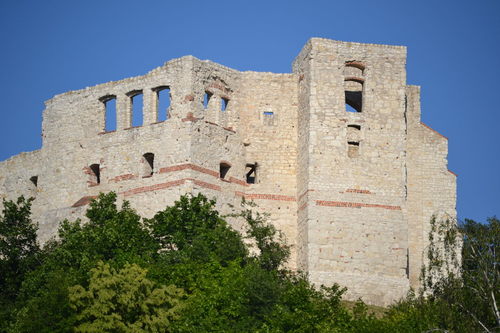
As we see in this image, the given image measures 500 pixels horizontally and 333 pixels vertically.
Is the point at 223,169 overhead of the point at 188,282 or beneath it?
overhead

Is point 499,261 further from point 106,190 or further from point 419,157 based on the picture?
point 106,190

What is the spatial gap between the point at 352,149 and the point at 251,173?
16.9 feet

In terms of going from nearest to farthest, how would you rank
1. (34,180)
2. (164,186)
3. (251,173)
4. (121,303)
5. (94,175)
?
(121,303) → (164,186) → (94,175) → (251,173) → (34,180)

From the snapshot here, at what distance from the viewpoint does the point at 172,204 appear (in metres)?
50.1

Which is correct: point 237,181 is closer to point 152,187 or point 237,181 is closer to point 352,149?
point 152,187

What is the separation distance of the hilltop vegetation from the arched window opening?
6.58 m

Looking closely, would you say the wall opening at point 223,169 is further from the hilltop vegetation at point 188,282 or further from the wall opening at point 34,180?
the wall opening at point 34,180

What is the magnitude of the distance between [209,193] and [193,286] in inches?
257

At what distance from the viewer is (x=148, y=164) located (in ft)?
171

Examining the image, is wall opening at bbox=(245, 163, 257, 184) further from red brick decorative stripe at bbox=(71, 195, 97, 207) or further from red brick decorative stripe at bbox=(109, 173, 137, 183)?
red brick decorative stripe at bbox=(71, 195, 97, 207)

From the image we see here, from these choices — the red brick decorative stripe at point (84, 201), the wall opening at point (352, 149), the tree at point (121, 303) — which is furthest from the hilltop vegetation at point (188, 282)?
the wall opening at point (352, 149)

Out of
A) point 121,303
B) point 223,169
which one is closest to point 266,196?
point 223,169

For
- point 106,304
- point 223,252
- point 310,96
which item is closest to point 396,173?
point 310,96

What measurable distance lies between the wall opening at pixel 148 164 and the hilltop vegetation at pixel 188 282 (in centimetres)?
178
